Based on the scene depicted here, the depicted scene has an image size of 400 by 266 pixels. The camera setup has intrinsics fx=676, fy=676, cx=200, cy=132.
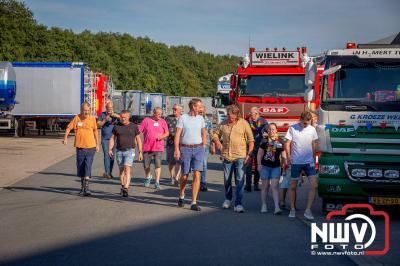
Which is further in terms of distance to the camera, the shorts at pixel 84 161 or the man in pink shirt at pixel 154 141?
the man in pink shirt at pixel 154 141

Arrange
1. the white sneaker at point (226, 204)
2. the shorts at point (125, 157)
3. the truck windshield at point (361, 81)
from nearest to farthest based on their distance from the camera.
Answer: the truck windshield at point (361, 81), the white sneaker at point (226, 204), the shorts at point (125, 157)

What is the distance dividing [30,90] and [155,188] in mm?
23904

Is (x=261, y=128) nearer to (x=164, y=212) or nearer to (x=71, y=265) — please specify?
(x=164, y=212)

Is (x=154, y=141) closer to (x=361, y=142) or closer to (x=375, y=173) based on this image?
(x=361, y=142)

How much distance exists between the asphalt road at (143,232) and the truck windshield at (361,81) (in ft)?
7.17

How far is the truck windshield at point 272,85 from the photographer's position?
19.2 meters

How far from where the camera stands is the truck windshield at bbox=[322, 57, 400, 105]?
38.5 ft

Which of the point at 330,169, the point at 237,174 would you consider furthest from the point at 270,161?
the point at 330,169

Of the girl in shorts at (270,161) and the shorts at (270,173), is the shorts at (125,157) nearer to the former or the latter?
the girl in shorts at (270,161)

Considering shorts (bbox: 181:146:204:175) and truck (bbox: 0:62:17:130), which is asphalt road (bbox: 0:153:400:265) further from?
truck (bbox: 0:62:17:130)

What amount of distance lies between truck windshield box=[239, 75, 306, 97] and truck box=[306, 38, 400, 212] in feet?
23.9

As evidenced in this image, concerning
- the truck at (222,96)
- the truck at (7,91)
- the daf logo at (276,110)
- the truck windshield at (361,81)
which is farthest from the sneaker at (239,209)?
the truck at (7,91)

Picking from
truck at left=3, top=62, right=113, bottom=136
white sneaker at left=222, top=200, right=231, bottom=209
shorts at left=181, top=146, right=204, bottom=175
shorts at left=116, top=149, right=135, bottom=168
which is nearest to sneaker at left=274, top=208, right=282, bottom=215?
white sneaker at left=222, top=200, right=231, bottom=209

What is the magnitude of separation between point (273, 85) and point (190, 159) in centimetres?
764
